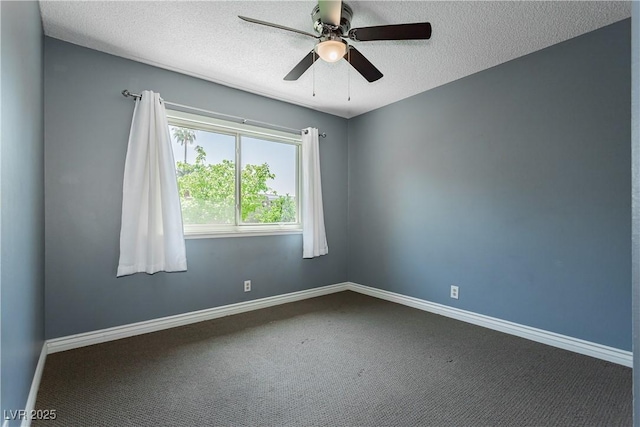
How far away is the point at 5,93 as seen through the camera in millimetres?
1255

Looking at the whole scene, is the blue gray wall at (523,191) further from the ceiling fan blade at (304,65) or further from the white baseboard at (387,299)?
the ceiling fan blade at (304,65)

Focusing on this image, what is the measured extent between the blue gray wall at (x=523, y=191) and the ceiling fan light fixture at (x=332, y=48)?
71.4 inches

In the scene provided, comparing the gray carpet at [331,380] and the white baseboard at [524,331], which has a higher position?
the white baseboard at [524,331]

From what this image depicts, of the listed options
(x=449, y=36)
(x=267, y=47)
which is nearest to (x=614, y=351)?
(x=449, y=36)

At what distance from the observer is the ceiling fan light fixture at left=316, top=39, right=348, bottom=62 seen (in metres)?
1.97

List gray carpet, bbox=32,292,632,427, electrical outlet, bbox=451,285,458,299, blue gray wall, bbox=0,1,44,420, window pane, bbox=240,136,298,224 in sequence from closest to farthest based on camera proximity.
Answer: blue gray wall, bbox=0,1,44,420 < gray carpet, bbox=32,292,632,427 < electrical outlet, bbox=451,285,458,299 < window pane, bbox=240,136,298,224

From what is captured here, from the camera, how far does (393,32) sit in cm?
197

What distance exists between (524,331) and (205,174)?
11.0 ft

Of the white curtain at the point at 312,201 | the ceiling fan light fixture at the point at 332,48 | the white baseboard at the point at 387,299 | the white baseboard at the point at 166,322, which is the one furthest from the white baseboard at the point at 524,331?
the ceiling fan light fixture at the point at 332,48

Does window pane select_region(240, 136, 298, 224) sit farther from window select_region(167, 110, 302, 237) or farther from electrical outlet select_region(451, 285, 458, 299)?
electrical outlet select_region(451, 285, 458, 299)

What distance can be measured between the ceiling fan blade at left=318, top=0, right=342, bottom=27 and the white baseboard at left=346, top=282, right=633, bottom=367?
9.37 ft

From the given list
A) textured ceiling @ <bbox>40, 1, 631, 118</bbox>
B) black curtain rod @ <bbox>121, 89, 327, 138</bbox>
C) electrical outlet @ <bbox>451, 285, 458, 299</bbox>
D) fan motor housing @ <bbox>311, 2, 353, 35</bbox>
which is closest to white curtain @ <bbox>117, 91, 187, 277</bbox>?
black curtain rod @ <bbox>121, 89, 327, 138</bbox>

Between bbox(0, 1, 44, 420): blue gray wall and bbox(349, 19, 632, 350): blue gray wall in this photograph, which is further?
bbox(349, 19, 632, 350): blue gray wall

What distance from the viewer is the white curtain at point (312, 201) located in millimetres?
3881
